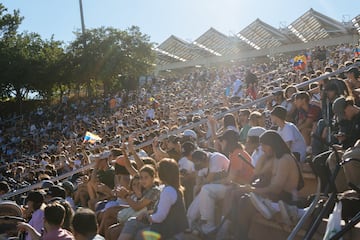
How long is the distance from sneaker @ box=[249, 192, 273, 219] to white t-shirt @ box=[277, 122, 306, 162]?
6.70 ft

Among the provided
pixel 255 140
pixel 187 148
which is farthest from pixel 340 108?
pixel 187 148

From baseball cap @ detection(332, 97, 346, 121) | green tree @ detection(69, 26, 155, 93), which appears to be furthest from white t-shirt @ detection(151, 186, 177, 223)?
green tree @ detection(69, 26, 155, 93)

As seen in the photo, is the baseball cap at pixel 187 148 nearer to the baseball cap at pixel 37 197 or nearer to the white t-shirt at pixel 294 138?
the white t-shirt at pixel 294 138

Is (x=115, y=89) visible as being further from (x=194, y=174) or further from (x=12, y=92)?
(x=194, y=174)

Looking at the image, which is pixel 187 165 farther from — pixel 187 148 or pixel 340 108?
pixel 340 108

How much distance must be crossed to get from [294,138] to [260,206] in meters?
2.16

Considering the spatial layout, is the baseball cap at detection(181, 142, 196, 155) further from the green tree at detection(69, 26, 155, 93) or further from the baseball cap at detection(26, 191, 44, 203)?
the green tree at detection(69, 26, 155, 93)

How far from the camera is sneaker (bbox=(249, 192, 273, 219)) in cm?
514

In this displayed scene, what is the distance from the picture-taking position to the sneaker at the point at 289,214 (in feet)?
16.5

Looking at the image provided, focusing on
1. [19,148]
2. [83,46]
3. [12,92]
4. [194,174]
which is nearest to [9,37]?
[12,92]

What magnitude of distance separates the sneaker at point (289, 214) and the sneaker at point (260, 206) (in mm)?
139

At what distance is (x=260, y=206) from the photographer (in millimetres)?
5145

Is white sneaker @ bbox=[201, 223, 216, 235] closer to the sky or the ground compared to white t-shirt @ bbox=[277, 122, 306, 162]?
closer to the ground

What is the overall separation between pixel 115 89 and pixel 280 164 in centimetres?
3565
